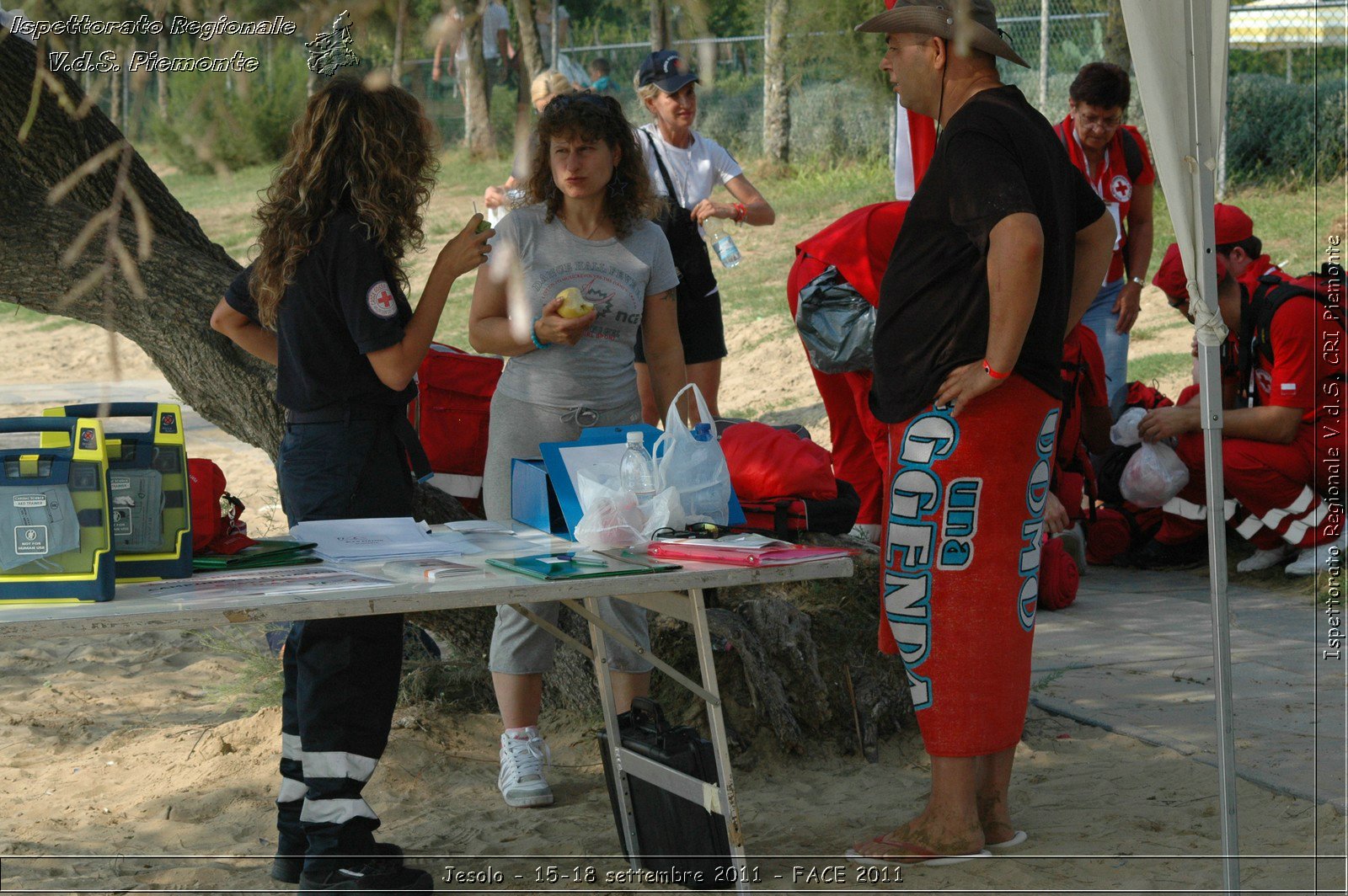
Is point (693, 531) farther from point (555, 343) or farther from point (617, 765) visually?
point (555, 343)

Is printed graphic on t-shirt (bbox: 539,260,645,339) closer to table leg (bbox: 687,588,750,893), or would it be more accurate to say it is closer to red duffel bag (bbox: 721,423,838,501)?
red duffel bag (bbox: 721,423,838,501)

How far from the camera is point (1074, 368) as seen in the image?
17.9 ft

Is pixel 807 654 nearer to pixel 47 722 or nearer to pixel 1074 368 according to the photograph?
pixel 1074 368

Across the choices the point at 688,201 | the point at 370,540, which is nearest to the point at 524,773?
the point at 370,540

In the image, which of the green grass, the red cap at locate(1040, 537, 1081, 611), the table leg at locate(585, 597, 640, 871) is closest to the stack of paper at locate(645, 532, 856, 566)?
the table leg at locate(585, 597, 640, 871)

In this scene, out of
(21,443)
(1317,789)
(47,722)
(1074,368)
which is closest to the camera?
(21,443)

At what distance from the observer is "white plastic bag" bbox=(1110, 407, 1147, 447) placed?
6023 millimetres

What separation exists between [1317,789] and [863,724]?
1.28 meters

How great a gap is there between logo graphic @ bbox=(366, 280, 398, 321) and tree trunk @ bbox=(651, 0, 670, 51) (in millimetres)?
1557

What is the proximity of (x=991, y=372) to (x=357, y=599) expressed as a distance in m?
1.44

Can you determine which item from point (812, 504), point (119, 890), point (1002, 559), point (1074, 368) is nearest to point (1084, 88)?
point (1074, 368)

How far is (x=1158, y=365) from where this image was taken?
889 centimetres

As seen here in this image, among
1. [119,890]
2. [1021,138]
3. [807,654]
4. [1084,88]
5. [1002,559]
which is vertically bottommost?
[119,890]

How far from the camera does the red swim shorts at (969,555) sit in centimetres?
303
